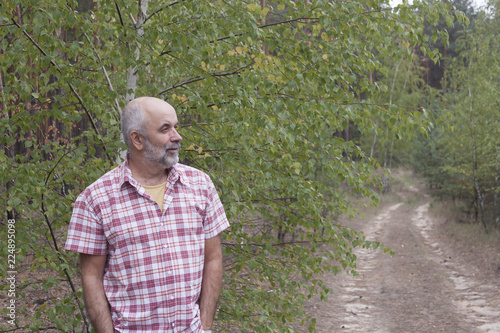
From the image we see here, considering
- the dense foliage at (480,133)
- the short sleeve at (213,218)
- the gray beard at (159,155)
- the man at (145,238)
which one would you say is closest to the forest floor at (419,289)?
the dense foliage at (480,133)

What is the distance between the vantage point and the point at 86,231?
215 centimetres

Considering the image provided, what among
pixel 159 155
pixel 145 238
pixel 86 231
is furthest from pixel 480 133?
pixel 86 231

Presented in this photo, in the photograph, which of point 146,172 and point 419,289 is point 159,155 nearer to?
point 146,172

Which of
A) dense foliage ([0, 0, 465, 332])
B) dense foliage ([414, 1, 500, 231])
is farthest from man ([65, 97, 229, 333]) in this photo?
dense foliage ([414, 1, 500, 231])

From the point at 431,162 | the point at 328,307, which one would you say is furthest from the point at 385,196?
the point at 328,307

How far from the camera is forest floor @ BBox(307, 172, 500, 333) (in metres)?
8.62

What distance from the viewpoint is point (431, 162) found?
2239cm

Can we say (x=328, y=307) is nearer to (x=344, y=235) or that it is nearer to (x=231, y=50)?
(x=344, y=235)

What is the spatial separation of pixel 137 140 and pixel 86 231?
0.49 meters

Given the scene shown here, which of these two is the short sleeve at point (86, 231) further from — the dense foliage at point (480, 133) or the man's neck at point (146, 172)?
the dense foliage at point (480, 133)

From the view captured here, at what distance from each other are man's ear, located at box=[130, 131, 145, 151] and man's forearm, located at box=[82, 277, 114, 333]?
65 centimetres

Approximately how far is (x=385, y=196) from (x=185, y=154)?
28466 millimetres

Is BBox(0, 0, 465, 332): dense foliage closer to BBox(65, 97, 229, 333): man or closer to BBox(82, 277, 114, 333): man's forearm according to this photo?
BBox(65, 97, 229, 333): man

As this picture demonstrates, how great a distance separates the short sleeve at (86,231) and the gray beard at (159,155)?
0.35 metres
